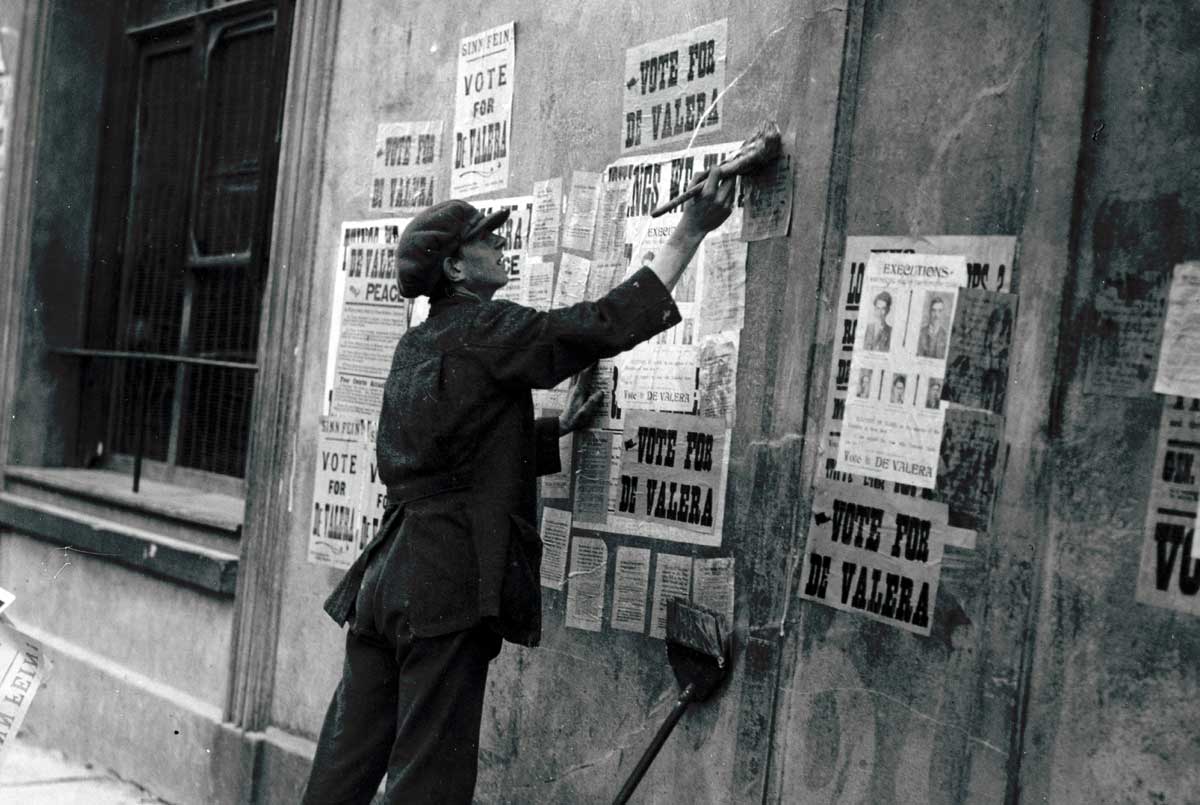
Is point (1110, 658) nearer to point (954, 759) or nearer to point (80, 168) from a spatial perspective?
point (954, 759)

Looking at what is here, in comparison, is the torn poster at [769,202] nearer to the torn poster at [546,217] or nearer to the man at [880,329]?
the man at [880,329]

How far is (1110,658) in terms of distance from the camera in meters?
2.64

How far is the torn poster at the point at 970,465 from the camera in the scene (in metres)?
2.85

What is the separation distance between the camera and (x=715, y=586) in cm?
344

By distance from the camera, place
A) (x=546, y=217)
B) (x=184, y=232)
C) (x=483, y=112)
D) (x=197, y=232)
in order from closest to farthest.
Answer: (x=546, y=217) → (x=483, y=112) → (x=197, y=232) → (x=184, y=232)

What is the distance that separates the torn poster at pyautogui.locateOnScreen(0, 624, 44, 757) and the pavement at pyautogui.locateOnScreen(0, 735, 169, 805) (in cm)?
249

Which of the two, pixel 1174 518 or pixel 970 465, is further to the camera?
pixel 970 465

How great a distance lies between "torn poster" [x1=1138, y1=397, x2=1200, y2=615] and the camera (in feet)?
8.27

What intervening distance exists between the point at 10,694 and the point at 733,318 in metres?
1.94

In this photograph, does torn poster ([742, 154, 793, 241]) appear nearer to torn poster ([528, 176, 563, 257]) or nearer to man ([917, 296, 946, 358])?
man ([917, 296, 946, 358])

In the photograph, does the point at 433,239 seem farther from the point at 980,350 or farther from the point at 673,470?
the point at 980,350

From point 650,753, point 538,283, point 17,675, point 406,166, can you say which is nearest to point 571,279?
point 538,283

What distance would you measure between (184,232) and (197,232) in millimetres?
139

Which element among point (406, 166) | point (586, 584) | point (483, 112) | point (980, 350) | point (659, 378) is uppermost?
point (483, 112)
